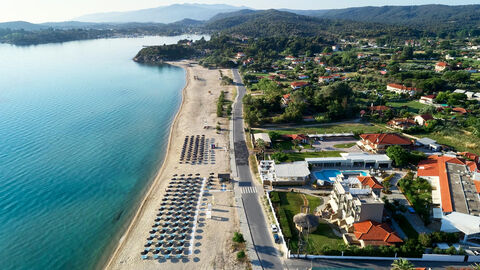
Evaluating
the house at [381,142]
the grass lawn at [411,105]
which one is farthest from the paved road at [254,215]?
the grass lawn at [411,105]

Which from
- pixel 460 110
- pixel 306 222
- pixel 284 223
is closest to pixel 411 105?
pixel 460 110

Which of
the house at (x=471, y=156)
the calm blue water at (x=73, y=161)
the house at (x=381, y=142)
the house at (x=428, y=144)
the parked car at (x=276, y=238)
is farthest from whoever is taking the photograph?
the house at (x=428, y=144)

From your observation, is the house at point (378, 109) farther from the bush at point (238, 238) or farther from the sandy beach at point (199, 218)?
the bush at point (238, 238)

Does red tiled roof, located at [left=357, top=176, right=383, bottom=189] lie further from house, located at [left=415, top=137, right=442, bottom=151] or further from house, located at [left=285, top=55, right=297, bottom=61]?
house, located at [left=285, top=55, right=297, bottom=61]

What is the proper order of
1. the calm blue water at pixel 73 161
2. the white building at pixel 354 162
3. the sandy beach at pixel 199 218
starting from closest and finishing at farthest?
the sandy beach at pixel 199 218
the calm blue water at pixel 73 161
the white building at pixel 354 162

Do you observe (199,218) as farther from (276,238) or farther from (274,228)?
(276,238)

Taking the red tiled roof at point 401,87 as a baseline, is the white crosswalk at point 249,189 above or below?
below

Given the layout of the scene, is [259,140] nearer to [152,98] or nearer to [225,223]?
[225,223]

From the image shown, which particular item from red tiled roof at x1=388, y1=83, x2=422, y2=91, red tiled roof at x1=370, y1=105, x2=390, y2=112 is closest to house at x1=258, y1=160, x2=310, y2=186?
red tiled roof at x1=370, y1=105, x2=390, y2=112

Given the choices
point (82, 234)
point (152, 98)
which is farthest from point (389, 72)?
point (82, 234)
